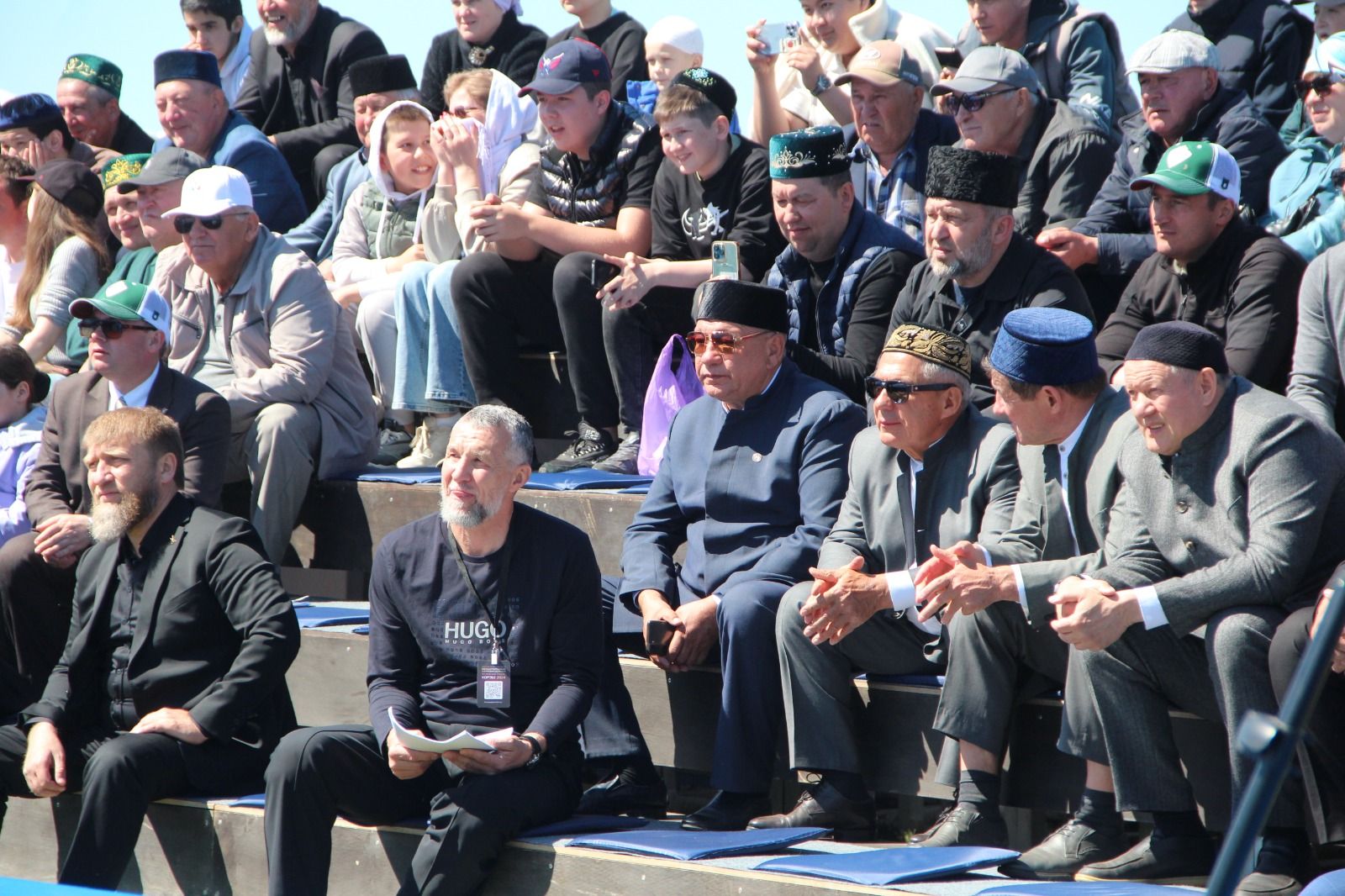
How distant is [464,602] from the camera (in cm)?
398

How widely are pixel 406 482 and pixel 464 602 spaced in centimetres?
178

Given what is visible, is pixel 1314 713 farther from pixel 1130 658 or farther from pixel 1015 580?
pixel 1015 580

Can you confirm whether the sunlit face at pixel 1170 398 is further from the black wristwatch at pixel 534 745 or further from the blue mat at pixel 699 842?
the black wristwatch at pixel 534 745

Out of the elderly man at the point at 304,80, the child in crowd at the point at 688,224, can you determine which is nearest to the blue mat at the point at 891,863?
the child in crowd at the point at 688,224

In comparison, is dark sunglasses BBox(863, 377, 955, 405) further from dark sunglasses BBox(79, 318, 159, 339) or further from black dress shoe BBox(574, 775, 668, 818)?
dark sunglasses BBox(79, 318, 159, 339)

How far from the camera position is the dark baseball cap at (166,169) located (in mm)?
6273

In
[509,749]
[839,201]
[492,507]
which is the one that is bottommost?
[509,749]

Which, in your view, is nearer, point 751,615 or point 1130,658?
point 1130,658

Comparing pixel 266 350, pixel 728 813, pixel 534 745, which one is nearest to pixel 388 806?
pixel 534 745

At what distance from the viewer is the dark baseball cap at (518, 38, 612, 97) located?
5.88 m

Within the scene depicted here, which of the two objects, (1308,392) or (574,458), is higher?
(1308,392)

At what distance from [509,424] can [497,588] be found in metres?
0.45

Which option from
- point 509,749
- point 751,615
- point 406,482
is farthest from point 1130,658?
point 406,482

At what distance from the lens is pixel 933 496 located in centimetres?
409
